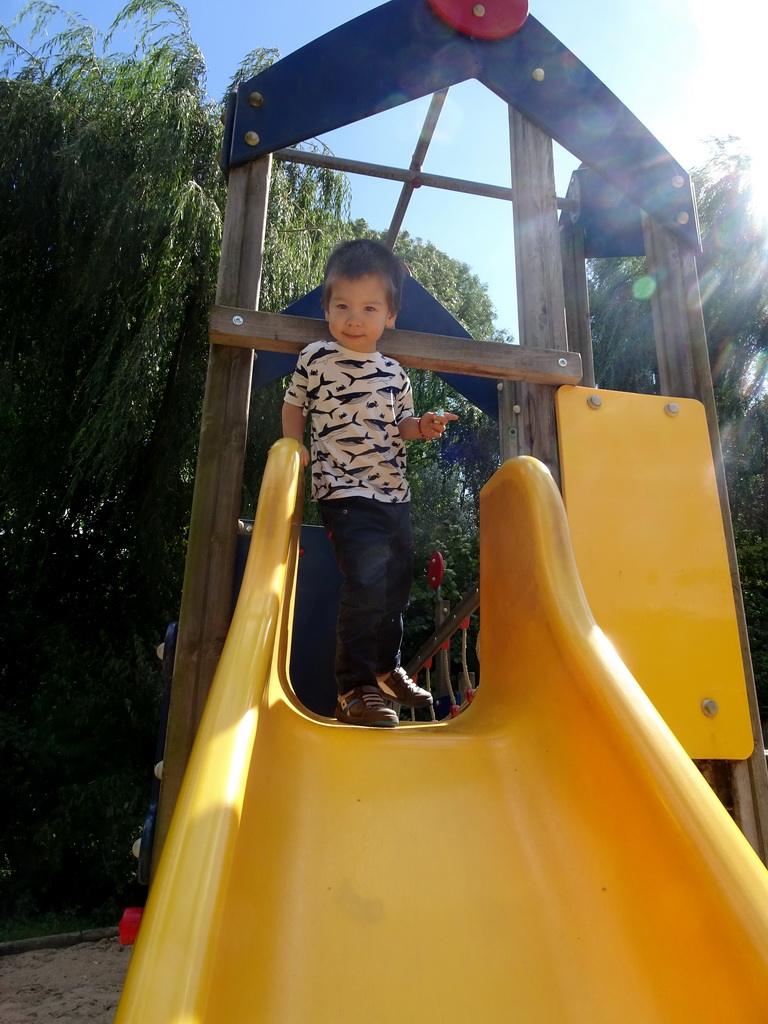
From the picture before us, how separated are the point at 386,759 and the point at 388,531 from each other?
822 millimetres

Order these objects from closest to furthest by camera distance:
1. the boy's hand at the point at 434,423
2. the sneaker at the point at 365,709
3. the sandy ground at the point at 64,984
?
the sneaker at the point at 365,709 < the boy's hand at the point at 434,423 < the sandy ground at the point at 64,984

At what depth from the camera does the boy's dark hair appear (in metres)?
2.08

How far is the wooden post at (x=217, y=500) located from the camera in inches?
70.6

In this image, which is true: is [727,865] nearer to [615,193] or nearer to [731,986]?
[731,986]

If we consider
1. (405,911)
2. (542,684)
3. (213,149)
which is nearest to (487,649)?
(542,684)

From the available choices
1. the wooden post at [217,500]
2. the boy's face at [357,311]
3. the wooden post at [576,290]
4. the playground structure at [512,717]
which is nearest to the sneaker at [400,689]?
the playground structure at [512,717]

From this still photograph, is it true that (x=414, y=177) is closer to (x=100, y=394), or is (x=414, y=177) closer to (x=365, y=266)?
(x=365, y=266)

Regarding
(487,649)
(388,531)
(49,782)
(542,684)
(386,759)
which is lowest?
(49,782)

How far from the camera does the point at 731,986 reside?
29.8 inches

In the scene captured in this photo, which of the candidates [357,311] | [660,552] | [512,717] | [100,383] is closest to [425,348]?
[357,311]

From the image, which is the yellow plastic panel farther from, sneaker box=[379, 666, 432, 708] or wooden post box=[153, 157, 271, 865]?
wooden post box=[153, 157, 271, 865]

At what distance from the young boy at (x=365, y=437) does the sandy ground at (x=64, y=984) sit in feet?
12.9

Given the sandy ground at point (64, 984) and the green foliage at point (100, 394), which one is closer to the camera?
the sandy ground at point (64, 984)

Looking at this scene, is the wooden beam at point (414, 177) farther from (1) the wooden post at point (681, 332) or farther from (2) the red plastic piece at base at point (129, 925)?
(2) the red plastic piece at base at point (129, 925)
